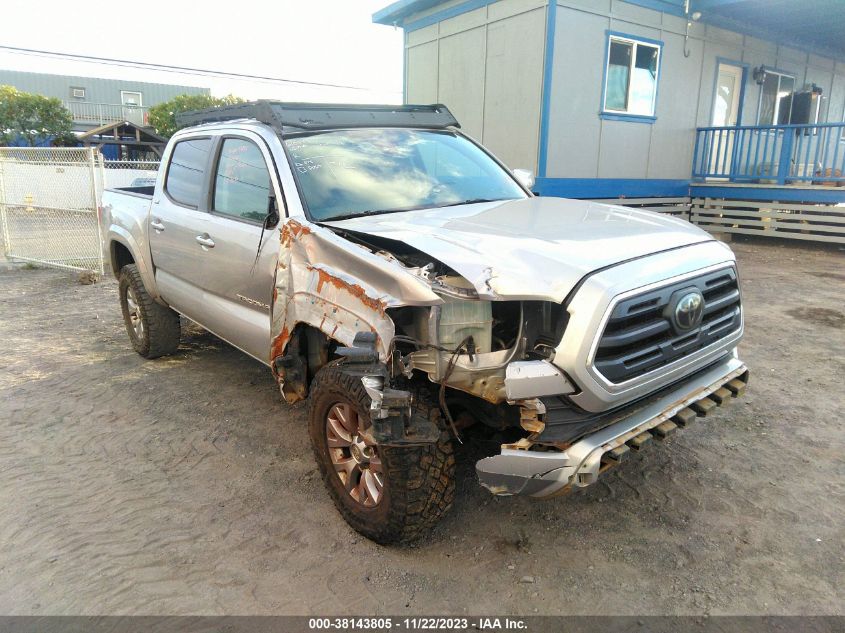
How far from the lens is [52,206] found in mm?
10430

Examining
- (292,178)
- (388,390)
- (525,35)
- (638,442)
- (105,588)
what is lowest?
(105,588)

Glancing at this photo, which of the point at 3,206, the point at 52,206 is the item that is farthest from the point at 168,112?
the point at 52,206

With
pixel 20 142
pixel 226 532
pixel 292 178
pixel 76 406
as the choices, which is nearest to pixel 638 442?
pixel 226 532

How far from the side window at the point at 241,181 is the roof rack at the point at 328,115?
0.22 m

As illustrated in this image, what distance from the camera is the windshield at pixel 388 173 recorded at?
3.58 meters

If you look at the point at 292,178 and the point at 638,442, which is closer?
the point at 638,442

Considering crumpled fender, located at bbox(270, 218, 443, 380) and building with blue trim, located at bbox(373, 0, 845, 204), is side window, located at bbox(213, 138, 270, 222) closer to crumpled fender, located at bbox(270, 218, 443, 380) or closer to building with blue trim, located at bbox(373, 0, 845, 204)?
crumpled fender, located at bbox(270, 218, 443, 380)

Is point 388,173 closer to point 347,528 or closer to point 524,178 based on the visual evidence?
point 524,178

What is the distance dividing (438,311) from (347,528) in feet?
4.20

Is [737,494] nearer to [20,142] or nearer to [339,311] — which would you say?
[339,311]

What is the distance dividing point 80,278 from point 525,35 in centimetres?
830

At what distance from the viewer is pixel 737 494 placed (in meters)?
3.36

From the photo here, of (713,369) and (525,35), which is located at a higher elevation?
(525,35)

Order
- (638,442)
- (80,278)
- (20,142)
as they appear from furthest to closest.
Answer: (20,142) < (80,278) < (638,442)
